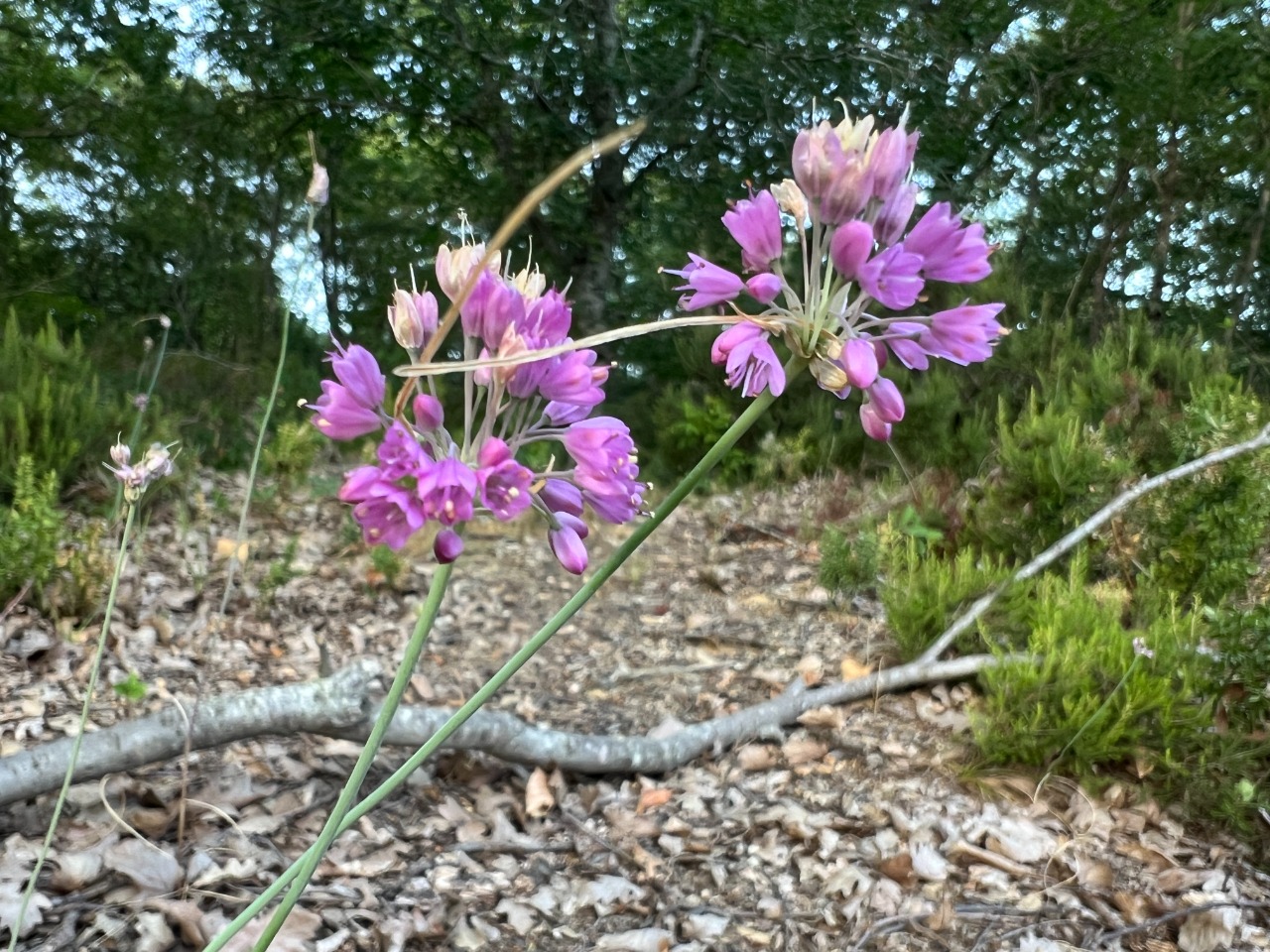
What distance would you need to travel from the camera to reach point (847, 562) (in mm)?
3473

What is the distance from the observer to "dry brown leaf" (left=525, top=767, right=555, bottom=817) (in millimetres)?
2236

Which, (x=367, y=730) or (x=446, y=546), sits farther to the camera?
(x=367, y=730)

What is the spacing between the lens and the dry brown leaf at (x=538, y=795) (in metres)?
2.24

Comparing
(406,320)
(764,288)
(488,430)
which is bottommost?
(488,430)

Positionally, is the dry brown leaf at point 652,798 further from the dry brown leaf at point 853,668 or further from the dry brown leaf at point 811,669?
the dry brown leaf at point 853,668

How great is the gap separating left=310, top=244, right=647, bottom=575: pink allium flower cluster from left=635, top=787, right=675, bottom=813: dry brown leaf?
1.44 metres

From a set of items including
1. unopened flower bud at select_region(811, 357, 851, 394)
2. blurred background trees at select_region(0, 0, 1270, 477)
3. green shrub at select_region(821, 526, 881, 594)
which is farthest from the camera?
blurred background trees at select_region(0, 0, 1270, 477)

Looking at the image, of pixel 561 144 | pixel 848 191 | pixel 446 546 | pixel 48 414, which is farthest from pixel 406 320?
pixel 561 144

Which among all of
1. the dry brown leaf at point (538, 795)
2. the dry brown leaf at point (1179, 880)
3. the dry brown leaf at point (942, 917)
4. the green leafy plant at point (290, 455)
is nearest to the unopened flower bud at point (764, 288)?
the dry brown leaf at point (942, 917)

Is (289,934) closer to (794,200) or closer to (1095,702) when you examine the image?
(794,200)

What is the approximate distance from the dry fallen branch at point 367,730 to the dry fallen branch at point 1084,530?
10 cm

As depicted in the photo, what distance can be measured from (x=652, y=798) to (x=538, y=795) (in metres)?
0.30

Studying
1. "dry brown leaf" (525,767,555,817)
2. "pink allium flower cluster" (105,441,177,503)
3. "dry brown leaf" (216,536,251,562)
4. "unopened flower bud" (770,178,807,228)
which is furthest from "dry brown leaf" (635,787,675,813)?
"dry brown leaf" (216,536,251,562)

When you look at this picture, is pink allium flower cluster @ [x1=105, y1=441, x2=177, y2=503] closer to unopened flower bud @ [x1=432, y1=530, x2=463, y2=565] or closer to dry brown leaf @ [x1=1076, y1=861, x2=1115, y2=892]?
unopened flower bud @ [x1=432, y1=530, x2=463, y2=565]
